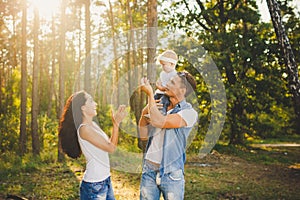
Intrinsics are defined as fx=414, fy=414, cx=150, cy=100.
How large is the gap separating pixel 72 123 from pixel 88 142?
0.76 feet

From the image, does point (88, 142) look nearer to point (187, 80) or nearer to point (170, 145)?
point (170, 145)

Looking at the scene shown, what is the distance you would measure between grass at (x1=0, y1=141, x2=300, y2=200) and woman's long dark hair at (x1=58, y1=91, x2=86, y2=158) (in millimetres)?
2322

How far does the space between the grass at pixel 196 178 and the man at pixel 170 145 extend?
2.64 metres

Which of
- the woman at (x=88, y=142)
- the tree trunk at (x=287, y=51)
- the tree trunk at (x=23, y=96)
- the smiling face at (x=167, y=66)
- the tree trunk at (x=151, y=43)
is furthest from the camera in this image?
the tree trunk at (x=23, y=96)

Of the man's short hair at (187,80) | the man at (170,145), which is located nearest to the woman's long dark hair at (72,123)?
the man at (170,145)

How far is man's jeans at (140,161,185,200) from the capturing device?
3.17 metres

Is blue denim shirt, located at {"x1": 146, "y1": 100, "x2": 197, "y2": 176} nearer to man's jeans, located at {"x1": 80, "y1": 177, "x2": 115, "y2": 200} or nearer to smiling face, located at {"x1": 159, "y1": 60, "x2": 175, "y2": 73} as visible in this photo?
smiling face, located at {"x1": 159, "y1": 60, "x2": 175, "y2": 73}

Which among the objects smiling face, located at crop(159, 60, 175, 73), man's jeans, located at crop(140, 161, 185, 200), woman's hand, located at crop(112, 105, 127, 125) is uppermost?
smiling face, located at crop(159, 60, 175, 73)

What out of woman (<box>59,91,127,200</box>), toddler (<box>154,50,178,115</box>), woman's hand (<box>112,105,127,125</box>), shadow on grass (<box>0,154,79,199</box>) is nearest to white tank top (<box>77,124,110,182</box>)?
woman (<box>59,91,127,200</box>)

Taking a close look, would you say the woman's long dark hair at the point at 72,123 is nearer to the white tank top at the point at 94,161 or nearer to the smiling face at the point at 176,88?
the white tank top at the point at 94,161

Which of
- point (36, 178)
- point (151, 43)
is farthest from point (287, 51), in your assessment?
point (36, 178)

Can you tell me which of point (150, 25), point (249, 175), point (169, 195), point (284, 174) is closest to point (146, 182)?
point (169, 195)

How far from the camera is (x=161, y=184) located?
3.19 meters

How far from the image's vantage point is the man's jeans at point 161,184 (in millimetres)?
3168
